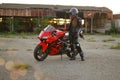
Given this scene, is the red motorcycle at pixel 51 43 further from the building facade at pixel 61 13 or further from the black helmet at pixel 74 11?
the building facade at pixel 61 13

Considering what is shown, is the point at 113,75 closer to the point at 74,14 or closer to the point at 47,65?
the point at 47,65

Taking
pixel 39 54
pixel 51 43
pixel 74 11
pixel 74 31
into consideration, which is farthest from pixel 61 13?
pixel 39 54

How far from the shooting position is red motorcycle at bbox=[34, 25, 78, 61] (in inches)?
428

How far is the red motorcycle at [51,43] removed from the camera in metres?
10.9

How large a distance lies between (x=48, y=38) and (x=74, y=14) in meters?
1.31

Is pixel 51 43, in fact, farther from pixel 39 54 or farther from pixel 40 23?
pixel 40 23

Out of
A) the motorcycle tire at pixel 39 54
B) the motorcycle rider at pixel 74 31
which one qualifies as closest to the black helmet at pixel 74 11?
the motorcycle rider at pixel 74 31

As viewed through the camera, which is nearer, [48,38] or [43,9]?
[48,38]

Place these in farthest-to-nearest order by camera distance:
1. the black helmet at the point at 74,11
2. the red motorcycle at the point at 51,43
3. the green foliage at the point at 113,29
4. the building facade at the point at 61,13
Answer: the green foliage at the point at 113,29 < the building facade at the point at 61,13 < the black helmet at the point at 74,11 < the red motorcycle at the point at 51,43

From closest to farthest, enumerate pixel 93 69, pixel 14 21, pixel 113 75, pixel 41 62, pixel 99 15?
pixel 113 75, pixel 93 69, pixel 41 62, pixel 14 21, pixel 99 15

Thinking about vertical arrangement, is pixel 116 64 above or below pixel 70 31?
below

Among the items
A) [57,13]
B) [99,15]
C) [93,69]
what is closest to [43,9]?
[57,13]

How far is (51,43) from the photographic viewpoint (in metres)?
11.1

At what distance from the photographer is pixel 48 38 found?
10.9 metres
